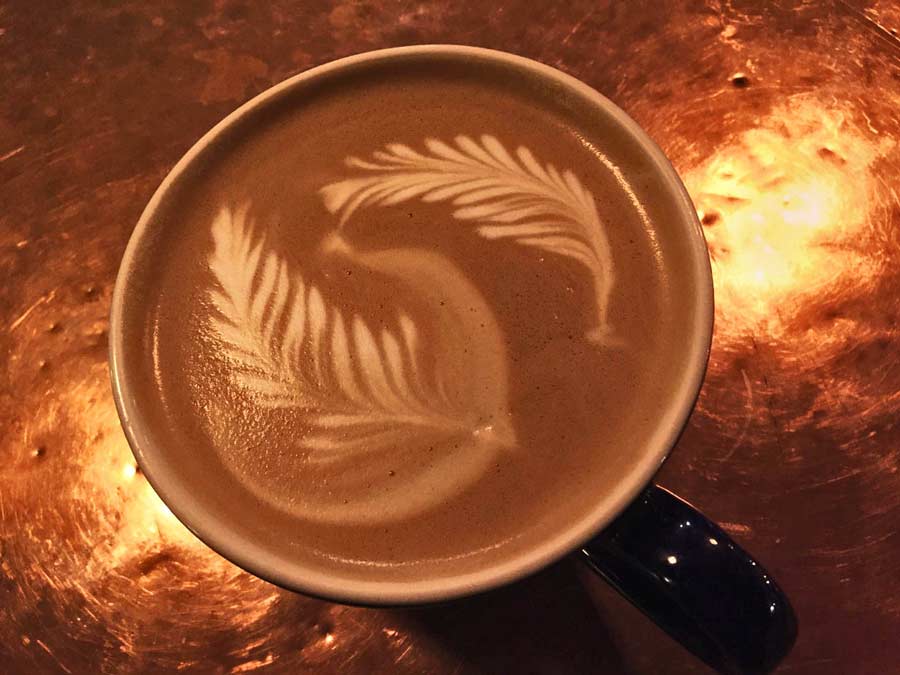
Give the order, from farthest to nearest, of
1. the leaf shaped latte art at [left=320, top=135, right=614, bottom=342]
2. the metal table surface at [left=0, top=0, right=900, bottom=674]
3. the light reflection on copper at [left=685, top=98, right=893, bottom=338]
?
the light reflection on copper at [left=685, top=98, right=893, bottom=338] < the metal table surface at [left=0, top=0, right=900, bottom=674] < the leaf shaped latte art at [left=320, top=135, right=614, bottom=342]

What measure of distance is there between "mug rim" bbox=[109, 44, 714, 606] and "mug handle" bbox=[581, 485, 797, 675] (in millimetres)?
40

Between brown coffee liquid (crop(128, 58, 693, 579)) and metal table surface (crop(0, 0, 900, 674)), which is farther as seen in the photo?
metal table surface (crop(0, 0, 900, 674))

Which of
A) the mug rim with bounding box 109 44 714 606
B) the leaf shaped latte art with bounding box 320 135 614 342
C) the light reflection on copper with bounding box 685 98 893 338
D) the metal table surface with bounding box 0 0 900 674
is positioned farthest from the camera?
the light reflection on copper with bounding box 685 98 893 338

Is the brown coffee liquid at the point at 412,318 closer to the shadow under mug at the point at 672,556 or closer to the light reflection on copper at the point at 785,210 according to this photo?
the shadow under mug at the point at 672,556

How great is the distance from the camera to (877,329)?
1061 millimetres

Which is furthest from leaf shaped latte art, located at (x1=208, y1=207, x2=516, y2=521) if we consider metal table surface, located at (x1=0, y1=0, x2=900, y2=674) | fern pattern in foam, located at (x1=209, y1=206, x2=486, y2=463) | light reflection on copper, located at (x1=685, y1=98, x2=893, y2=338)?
light reflection on copper, located at (x1=685, y1=98, x2=893, y2=338)

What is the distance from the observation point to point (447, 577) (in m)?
0.67

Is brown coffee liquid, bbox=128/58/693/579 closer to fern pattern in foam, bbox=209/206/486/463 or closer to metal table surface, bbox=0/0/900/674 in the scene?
fern pattern in foam, bbox=209/206/486/463

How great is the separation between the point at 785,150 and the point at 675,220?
1.66 feet

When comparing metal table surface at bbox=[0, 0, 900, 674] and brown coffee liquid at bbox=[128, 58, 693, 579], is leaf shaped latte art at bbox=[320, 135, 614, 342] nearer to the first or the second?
brown coffee liquid at bbox=[128, 58, 693, 579]

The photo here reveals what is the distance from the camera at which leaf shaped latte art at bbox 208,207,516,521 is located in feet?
2.34

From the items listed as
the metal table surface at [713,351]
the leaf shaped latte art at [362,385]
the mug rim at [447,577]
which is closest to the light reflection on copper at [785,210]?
the metal table surface at [713,351]

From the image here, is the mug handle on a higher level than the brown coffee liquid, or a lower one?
lower

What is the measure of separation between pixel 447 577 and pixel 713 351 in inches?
23.1
